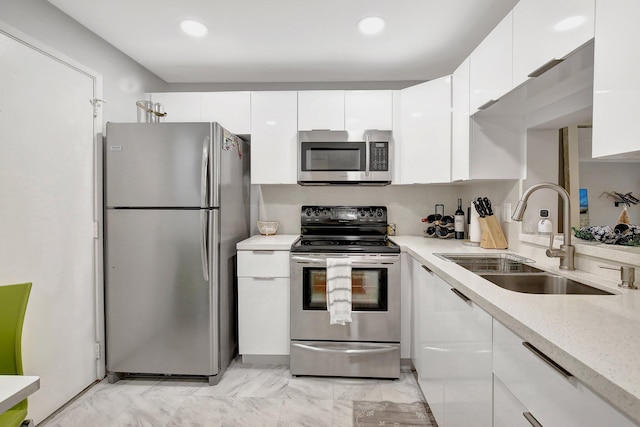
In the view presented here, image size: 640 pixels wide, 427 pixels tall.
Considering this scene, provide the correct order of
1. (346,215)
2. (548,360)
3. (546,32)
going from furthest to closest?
Answer: 1. (346,215)
2. (546,32)
3. (548,360)

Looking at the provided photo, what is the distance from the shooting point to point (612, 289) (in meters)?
1.19

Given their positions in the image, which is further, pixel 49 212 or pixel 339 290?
pixel 339 290

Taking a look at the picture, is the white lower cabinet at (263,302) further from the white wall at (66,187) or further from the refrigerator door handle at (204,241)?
the white wall at (66,187)

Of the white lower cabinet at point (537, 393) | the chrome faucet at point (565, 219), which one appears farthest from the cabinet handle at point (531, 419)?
the chrome faucet at point (565, 219)

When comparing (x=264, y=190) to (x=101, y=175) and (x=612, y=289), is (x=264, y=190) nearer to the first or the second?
(x=101, y=175)

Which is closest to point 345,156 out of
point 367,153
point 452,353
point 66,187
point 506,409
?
point 367,153

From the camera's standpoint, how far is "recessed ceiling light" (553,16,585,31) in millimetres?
1099

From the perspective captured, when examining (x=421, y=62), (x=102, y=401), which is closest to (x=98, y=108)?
(x=102, y=401)

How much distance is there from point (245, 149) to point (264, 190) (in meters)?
0.43

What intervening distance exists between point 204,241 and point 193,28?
137cm

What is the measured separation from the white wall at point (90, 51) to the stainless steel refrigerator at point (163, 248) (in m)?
0.38

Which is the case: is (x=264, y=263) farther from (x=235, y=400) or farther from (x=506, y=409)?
(x=506, y=409)

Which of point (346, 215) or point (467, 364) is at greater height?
point (346, 215)

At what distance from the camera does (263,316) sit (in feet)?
7.98
